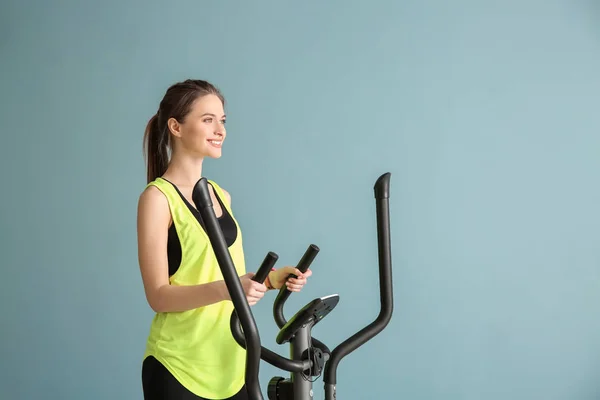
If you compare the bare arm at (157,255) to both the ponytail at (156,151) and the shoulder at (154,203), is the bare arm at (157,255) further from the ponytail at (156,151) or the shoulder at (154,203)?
the ponytail at (156,151)

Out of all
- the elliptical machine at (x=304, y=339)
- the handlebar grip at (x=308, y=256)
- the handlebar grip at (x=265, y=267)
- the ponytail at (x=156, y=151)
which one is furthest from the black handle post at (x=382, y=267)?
the ponytail at (x=156, y=151)

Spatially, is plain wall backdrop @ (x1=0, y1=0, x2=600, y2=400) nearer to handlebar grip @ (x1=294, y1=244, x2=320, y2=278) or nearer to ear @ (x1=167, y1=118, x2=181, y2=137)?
ear @ (x1=167, y1=118, x2=181, y2=137)

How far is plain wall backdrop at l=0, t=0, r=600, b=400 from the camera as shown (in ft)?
10.3

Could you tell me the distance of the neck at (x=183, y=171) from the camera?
70.9 inches

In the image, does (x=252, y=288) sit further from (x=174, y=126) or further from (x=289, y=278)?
(x=174, y=126)

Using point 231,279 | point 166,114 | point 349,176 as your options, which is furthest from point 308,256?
point 349,176

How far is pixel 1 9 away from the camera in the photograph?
3.41 m

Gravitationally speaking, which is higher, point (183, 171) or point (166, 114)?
point (166, 114)

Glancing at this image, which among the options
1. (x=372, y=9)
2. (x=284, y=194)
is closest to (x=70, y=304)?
(x=284, y=194)

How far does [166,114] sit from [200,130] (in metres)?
0.13

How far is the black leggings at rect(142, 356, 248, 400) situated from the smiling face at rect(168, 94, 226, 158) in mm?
521

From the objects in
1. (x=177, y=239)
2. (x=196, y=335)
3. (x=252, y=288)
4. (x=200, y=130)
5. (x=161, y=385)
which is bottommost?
(x=161, y=385)

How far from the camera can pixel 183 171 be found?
1.80 m

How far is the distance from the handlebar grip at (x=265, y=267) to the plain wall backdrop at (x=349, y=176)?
5.98ft
